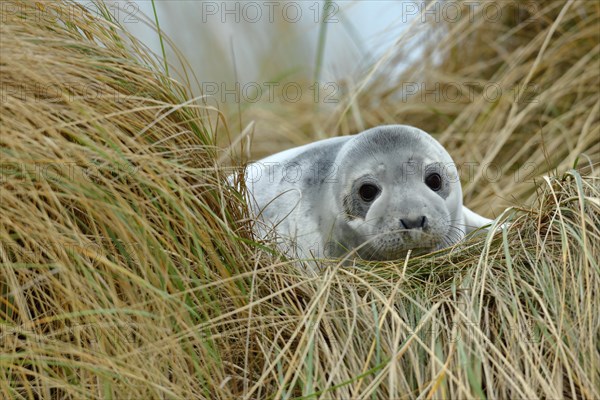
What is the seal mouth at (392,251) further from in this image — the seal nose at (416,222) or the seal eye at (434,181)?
the seal eye at (434,181)

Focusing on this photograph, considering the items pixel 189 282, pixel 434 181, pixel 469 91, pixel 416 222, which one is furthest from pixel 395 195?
pixel 469 91

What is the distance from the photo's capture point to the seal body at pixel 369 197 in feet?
11.5

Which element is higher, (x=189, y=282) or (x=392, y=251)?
(x=189, y=282)

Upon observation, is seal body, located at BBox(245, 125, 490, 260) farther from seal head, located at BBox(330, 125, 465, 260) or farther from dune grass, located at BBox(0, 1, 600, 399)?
dune grass, located at BBox(0, 1, 600, 399)

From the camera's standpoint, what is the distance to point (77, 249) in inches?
108

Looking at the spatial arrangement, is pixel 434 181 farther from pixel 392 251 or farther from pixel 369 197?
pixel 392 251

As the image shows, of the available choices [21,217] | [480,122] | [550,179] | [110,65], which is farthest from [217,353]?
[480,122]

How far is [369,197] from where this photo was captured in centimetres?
375

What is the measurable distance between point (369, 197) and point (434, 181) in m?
0.27

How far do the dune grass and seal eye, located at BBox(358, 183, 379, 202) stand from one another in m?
0.43

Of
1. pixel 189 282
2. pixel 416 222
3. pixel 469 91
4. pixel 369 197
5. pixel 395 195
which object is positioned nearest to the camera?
pixel 189 282

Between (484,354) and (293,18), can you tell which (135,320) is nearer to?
(484,354)

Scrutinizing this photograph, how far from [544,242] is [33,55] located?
174cm

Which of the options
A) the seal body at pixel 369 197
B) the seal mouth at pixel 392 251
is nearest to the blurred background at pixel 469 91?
the seal body at pixel 369 197
